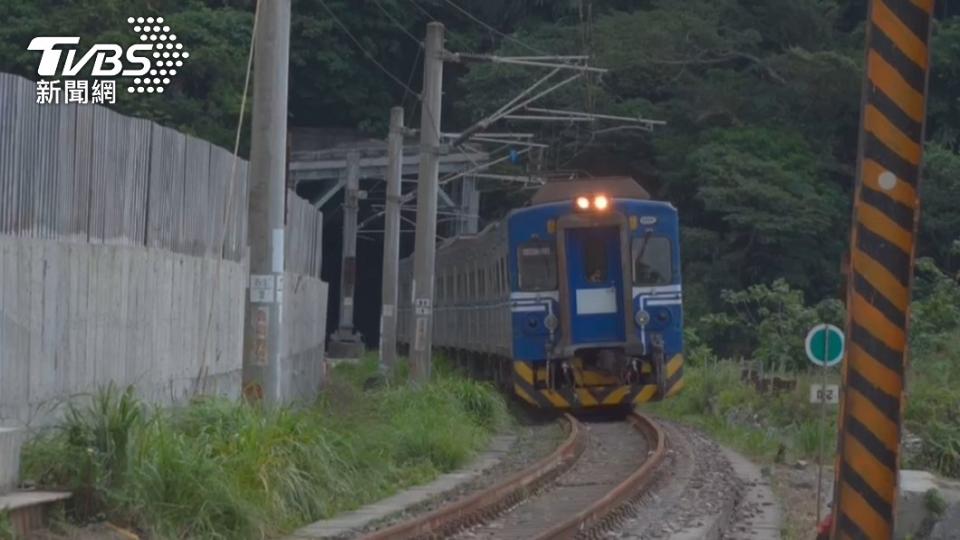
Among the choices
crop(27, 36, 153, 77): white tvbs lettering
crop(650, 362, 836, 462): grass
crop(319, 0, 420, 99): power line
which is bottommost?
crop(650, 362, 836, 462): grass

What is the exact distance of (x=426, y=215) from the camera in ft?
94.0

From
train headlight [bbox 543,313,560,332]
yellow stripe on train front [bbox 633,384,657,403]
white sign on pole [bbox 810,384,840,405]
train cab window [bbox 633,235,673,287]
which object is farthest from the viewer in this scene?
yellow stripe on train front [bbox 633,384,657,403]

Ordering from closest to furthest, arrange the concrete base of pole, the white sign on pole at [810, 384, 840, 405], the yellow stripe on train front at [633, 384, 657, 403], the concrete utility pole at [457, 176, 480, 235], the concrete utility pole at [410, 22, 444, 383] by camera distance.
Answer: the white sign on pole at [810, 384, 840, 405]
the yellow stripe on train front at [633, 384, 657, 403]
the concrete utility pole at [410, 22, 444, 383]
the concrete utility pole at [457, 176, 480, 235]
the concrete base of pole

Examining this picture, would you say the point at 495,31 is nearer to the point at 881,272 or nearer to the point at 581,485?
the point at 581,485

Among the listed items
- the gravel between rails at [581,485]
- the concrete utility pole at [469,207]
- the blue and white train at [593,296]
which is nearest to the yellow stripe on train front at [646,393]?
the blue and white train at [593,296]

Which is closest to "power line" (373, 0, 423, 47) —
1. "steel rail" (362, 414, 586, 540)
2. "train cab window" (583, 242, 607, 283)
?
"train cab window" (583, 242, 607, 283)

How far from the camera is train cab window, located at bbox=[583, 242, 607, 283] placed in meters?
25.3

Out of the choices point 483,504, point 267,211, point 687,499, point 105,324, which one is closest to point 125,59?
point 267,211

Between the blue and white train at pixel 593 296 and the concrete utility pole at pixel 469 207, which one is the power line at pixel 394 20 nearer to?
the concrete utility pole at pixel 469 207

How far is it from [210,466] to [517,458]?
8.99m

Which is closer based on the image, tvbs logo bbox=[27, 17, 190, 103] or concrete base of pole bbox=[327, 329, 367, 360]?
tvbs logo bbox=[27, 17, 190, 103]

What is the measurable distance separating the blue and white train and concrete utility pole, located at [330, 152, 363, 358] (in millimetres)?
15163

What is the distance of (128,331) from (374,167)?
3364cm

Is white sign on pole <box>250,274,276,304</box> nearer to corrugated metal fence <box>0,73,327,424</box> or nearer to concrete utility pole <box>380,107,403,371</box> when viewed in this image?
corrugated metal fence <box>0,73,327,424</box>
